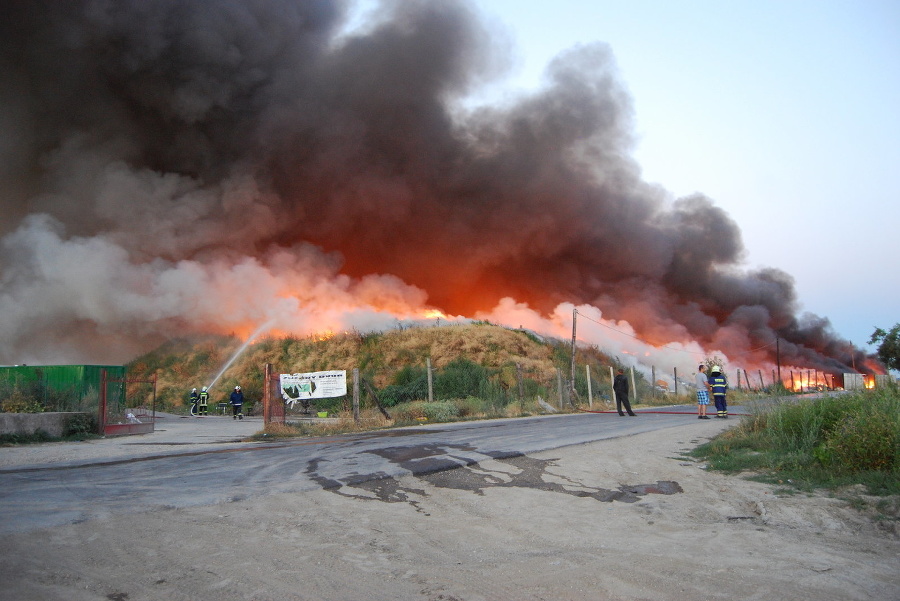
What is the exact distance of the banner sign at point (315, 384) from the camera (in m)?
19.3

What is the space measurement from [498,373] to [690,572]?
2723cm

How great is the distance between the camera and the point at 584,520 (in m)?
5.95

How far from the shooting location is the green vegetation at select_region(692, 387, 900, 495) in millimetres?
6615

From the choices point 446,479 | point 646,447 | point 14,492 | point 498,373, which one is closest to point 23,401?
point 14,492

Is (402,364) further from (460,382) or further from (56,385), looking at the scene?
(56,385)

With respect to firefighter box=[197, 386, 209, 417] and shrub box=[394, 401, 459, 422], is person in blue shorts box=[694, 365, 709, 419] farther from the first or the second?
firefighter box=[197, 386, 209, 417]

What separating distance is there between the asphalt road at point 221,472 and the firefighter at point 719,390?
22.7 ft

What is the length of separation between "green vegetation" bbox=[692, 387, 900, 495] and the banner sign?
11.9 meters

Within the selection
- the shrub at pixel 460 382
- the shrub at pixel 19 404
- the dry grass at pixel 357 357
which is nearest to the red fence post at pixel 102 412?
the shrub at pixel 19 404

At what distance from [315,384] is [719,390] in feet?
41.3

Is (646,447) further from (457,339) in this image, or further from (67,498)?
(457,339)

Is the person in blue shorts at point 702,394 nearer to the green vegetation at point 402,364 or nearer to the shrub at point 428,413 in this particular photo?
the shrub at point 428,413

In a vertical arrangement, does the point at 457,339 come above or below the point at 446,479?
above

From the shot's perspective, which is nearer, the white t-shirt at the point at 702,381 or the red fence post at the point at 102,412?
the red fence post at the point at 102,412
